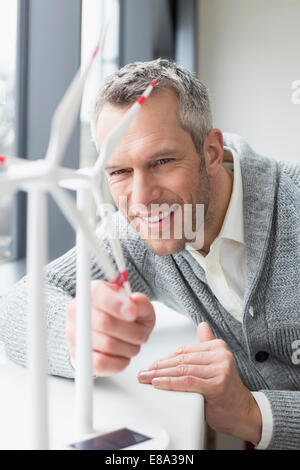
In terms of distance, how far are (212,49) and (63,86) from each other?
6.07 ft

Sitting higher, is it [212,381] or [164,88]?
[164,88]

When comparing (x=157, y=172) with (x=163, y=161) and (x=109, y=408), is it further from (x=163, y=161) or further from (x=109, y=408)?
(x=109, y=408)

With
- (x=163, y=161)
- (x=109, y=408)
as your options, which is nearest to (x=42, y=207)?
(x=109, y=408)

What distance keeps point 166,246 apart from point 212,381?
1.05 feet

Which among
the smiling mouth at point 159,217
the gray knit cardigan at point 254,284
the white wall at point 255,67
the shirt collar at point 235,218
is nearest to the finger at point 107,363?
the gray knit cardigan at point 254,284

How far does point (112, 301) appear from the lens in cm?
53

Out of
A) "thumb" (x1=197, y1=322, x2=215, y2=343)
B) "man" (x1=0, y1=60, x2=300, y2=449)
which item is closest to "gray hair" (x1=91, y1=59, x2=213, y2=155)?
"man" (x1=0, y1=60, x2=300, y2=449)

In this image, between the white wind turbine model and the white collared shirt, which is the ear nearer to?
the white collared shirt

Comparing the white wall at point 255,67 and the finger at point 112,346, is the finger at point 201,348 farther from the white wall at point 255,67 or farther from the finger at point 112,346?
the white wall at point 255,67

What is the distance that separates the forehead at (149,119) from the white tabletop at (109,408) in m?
0.36

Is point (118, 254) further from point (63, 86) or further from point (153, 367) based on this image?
point (63, 86)

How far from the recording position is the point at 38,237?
1.31 ft

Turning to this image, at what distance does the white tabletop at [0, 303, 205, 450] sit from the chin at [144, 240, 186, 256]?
236 mm
